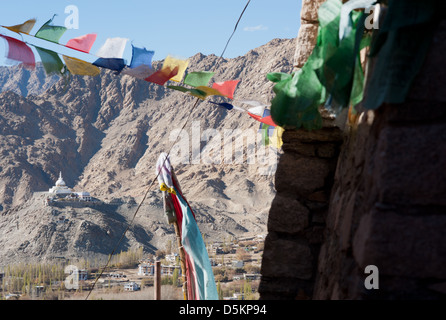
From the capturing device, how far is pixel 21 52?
11.5ft

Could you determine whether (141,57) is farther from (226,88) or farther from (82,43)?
(226,88)

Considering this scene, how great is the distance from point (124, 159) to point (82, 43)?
56492 mm

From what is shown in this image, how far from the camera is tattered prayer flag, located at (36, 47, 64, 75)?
3449 mm

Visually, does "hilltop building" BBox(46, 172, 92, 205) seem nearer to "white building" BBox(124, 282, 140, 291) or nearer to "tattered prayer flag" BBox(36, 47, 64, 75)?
"white building" BBox(124, 282, 140, 291)

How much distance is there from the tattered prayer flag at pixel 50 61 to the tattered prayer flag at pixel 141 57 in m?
0.46

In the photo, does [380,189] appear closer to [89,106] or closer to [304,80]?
[304,80]

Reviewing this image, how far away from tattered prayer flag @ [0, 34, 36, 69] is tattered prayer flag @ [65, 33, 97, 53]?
27 cm

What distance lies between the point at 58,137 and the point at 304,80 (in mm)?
63704

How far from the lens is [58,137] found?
206 feet

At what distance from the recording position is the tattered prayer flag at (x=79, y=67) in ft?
11.5

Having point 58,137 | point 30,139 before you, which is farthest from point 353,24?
point 58,137

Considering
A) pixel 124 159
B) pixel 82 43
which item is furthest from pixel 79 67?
pixel 124 159

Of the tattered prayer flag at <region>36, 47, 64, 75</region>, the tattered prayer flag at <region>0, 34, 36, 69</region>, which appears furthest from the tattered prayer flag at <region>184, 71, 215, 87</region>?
the tattered prayer flag at <region>0, 34, 36, 69</region>

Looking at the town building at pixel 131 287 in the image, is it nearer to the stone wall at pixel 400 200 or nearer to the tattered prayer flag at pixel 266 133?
the tattered prayer flag at pixel 266 133
